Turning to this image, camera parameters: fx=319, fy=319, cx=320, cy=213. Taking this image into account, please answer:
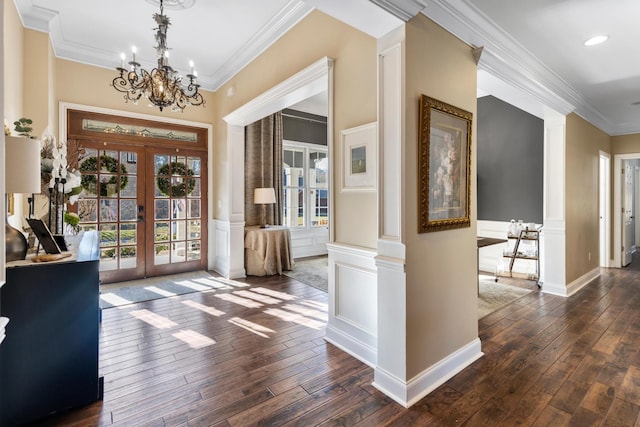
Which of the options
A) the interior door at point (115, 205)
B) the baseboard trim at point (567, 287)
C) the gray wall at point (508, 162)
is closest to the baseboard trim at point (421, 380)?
the baseboard trim at point (567, 287)

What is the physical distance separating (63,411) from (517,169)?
637cm

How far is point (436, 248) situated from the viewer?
2.24m

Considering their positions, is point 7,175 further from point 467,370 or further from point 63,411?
point 467,370

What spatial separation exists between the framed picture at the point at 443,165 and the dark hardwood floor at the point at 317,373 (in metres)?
1.15

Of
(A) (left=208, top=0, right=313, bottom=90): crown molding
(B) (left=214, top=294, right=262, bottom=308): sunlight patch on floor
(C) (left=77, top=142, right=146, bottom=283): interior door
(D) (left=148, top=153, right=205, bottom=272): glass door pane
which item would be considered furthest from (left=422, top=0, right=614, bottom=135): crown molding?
(C) (left=77, top=142, right=146, bottom=283): interior door

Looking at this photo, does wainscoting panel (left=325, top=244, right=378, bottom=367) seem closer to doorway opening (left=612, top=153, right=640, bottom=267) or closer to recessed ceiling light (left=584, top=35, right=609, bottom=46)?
recessed ceiling light (left=584, top=35, right=609, bottom=46)

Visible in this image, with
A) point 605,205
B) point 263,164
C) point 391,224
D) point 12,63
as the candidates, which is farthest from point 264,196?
point 605,205

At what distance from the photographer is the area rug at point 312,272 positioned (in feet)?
15.9

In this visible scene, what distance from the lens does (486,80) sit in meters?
3.04

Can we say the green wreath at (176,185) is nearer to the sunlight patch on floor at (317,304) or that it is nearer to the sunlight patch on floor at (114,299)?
the sunlight patch on floor at (114,299)

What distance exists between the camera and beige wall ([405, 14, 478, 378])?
6.73 ft

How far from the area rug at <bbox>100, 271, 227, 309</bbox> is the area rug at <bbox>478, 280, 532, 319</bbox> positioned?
348 centimetres

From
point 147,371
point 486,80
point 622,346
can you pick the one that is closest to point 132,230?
point 147,371

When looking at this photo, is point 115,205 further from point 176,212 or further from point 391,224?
point 391,224
